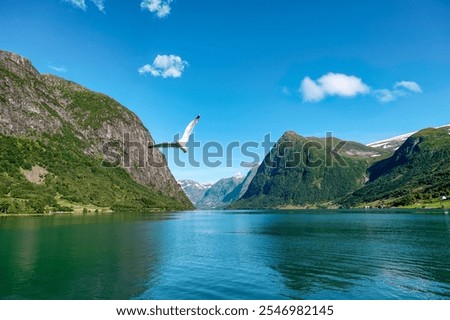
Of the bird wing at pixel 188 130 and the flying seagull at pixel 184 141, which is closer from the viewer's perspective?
the flying seagull at pixel 184 141

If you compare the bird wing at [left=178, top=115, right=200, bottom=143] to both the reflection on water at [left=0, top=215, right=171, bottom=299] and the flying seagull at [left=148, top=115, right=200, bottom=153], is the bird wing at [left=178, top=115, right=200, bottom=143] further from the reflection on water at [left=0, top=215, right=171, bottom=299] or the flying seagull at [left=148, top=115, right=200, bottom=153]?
the reflection on water at [left=0, top=215, right=171, bottom=299]

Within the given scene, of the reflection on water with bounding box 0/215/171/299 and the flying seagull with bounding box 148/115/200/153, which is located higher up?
the flying seagull with bounding box 148/115/200/153

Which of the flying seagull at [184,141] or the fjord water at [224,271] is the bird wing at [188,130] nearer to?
the flying seagull at [184,141]

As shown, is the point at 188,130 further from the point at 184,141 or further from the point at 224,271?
the point at 224,271

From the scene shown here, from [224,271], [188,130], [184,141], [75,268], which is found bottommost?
[224,271]

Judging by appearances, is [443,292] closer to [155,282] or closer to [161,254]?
[155,282]

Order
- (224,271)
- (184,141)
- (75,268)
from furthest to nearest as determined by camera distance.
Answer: (75,268)
(224,271)
(184,141)

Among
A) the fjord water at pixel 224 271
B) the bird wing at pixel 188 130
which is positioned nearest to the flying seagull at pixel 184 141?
the bird wing at pixel 188 130

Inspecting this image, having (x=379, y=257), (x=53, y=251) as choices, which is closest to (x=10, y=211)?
(x=53, y=251)

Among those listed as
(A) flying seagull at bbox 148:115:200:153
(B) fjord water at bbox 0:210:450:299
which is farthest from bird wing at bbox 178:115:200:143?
(B) fjord water at bbox 0:210:450:299

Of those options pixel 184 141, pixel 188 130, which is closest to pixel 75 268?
pixel 184 141

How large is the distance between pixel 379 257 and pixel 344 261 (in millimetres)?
7724

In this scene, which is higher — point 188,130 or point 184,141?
point 188,130

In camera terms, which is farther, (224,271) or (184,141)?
(224,271)
